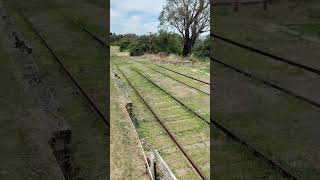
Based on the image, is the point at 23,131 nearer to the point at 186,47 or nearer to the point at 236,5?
the point at 236,5

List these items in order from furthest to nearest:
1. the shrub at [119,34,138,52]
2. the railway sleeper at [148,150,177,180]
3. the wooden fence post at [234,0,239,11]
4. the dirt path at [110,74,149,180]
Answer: the shrub at [119,34,138,52], the wooden fence post at [234,0,239,11], the dirt path at [110,74,149,180], the railway sleeper at [148,150,177,180]

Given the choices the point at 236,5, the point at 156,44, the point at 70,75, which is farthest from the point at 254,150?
the point at 156,44

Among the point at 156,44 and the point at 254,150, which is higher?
the point at 156,44

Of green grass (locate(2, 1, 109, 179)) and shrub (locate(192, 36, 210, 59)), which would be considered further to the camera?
shrub (locate(192, 36, 210, 59))

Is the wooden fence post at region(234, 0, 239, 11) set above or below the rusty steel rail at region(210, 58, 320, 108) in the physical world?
above

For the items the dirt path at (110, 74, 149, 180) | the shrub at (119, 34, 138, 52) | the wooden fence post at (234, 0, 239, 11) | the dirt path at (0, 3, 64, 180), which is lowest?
the dirt path at (110, 74, 149, 180)

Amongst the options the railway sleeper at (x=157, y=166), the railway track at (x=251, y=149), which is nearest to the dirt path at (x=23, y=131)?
the railway sleeper at (x=157, y=166)

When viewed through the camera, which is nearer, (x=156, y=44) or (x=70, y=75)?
(x=70, y=75)

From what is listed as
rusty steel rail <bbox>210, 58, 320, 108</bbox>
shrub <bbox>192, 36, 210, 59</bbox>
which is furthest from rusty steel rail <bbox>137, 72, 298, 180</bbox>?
shrub <bbox>192, 36, 210, 59</bbox>

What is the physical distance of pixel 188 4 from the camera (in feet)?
145

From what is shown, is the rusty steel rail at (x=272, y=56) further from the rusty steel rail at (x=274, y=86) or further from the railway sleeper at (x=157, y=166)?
the railway sleeper at (x=157, y=166)

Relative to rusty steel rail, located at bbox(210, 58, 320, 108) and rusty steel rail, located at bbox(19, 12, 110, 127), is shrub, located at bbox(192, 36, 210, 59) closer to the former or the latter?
rusty steel rail, located at bbox(19, 12, 110, 127)

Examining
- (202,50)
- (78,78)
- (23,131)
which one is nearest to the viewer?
(23,131)

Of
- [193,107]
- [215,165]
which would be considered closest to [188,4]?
[193,107]
